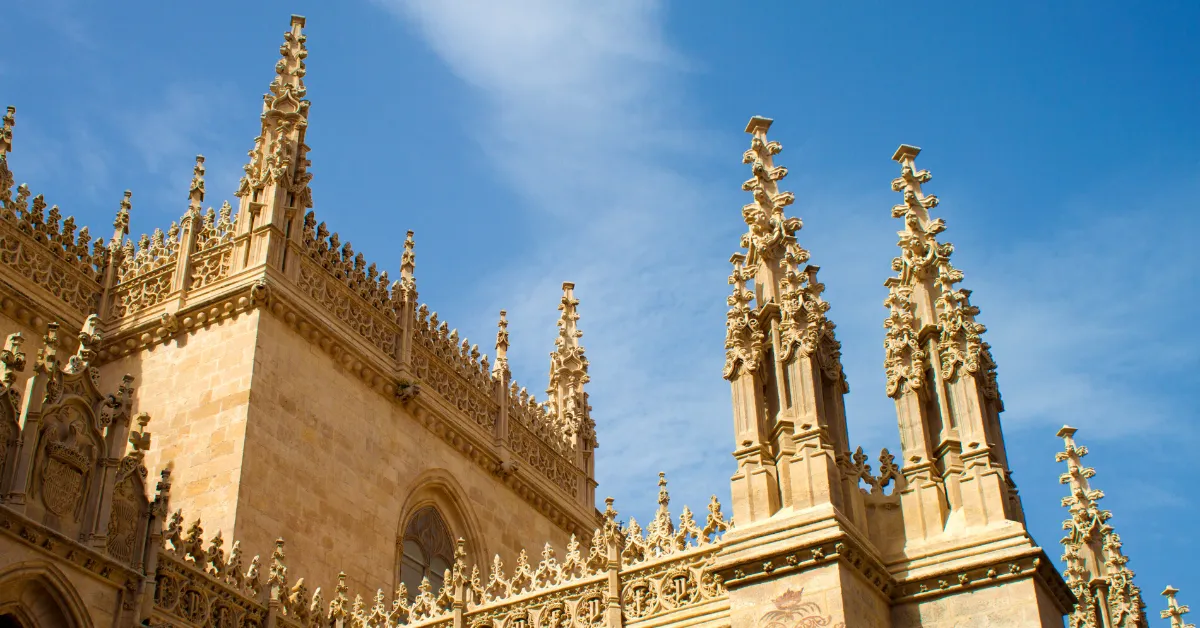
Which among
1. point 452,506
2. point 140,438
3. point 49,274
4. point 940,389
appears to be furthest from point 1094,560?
point 49,274

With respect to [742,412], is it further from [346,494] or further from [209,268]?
[209,268]

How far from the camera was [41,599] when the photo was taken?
12883mm

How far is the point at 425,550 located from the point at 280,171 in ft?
21.2

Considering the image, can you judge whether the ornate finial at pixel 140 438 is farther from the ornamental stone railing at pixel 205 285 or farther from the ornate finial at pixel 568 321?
the ornate finial at pixel 568 321

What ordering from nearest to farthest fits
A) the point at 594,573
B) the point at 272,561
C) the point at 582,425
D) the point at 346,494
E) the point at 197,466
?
the point at 594,573 → the point at 272,561 → the point at 197,466 → the point at 346,494 → the point at 582,425

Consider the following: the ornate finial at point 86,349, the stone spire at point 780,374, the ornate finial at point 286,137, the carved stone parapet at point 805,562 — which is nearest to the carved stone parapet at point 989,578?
the carved stone parapet at point 805,562

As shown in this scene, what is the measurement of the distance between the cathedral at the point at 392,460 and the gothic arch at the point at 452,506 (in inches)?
1.7

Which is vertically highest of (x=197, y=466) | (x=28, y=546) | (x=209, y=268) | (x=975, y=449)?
(x=209, y=268)

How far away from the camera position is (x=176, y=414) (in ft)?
59.7

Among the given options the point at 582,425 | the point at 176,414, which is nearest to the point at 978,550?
the point at 176,414

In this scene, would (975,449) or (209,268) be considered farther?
(209,268)

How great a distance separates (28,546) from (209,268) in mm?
7351

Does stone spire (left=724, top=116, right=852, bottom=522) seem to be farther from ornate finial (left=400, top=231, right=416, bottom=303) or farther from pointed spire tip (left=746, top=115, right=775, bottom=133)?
ornate finial (left=400, top=231, right=416, bottom=303)

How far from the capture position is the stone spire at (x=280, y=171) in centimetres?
1902
